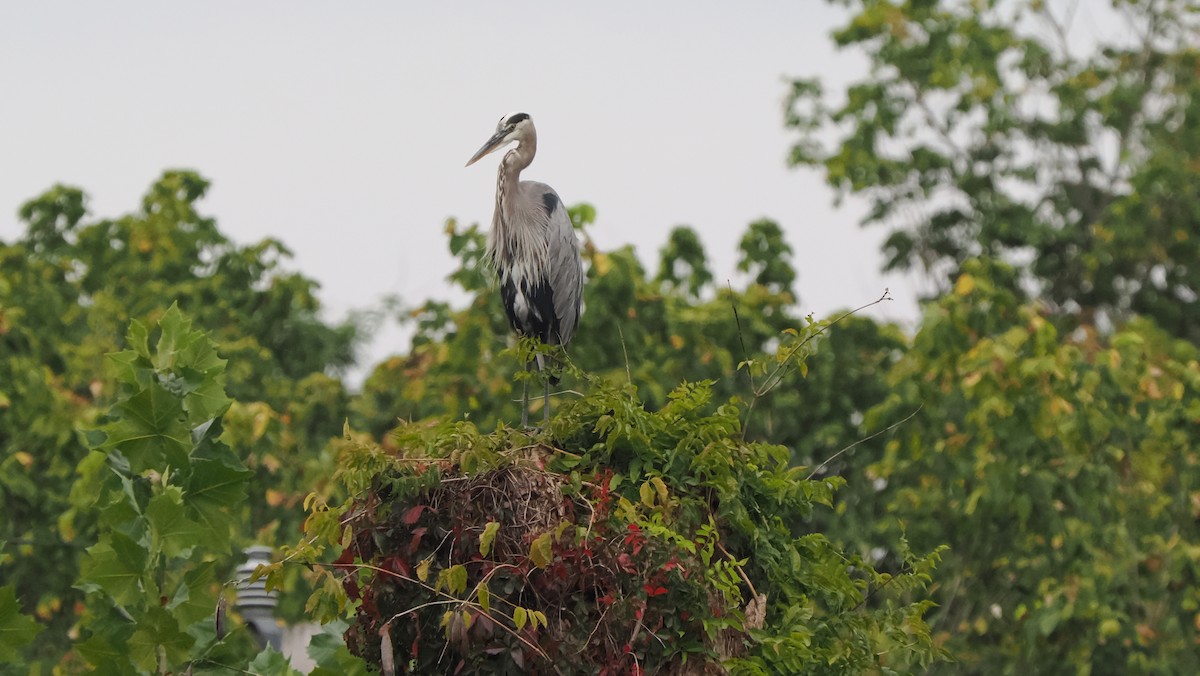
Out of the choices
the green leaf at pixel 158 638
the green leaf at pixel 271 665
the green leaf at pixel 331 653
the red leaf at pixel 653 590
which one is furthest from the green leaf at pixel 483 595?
the green leaf at pixel 271 665

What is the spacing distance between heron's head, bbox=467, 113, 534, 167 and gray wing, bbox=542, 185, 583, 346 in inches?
25.6

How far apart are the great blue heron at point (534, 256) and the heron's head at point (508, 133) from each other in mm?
10

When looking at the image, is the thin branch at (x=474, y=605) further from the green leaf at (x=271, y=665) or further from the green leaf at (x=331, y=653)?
the green leaf at (x=271, y=665)

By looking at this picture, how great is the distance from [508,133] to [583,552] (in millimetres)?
3289

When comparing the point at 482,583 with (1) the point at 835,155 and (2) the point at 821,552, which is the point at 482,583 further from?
(1) the point at 835,155

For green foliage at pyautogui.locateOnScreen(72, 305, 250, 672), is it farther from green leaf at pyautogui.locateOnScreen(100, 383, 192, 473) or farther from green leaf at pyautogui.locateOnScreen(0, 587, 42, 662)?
green leaf at pyautogui.locateOnScreen(0, 587, 42, 662)

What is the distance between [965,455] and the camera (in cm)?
1353

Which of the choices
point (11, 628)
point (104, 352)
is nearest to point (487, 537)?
point (11, 628)

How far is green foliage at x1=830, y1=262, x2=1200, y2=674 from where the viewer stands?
12688mm

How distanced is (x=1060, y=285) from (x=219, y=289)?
11.0m

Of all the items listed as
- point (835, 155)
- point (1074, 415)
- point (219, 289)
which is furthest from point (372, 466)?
point (835, 155)

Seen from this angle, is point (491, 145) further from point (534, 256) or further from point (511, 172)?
point (534, 256)

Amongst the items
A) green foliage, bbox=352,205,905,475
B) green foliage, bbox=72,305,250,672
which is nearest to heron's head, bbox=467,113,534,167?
green foliage, bbox=72,305,250,672

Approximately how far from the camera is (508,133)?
7.57 metres
